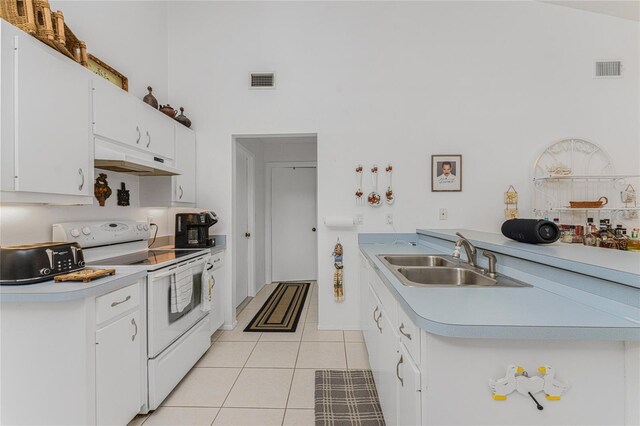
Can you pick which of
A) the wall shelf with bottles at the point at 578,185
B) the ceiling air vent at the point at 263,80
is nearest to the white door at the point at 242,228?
the ceiling air vent at the point at 263,80

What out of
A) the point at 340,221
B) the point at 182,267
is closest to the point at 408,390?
the point at 182,267

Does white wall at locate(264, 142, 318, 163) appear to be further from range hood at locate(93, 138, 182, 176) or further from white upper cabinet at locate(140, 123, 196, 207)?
range hood at locate(93, 138, 182, 176)

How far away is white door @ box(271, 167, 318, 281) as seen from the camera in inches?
191

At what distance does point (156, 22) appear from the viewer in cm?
288

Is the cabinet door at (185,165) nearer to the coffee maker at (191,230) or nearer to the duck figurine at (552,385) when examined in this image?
the coffee maker at (191,230)

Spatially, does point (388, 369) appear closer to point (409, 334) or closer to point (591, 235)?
point (409, 334)

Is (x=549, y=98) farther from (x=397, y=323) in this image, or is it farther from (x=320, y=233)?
(x=397, y=323)

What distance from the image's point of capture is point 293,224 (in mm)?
4879

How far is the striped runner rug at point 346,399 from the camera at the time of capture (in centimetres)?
174

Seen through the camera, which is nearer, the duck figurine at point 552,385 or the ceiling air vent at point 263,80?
the duck figurine at point 552,385

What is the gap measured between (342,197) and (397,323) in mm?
1853

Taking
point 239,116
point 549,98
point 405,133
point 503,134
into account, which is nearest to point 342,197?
point 405,133

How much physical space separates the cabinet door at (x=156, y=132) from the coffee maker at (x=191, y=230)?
0.57 m

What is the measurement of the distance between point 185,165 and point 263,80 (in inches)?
46.7
